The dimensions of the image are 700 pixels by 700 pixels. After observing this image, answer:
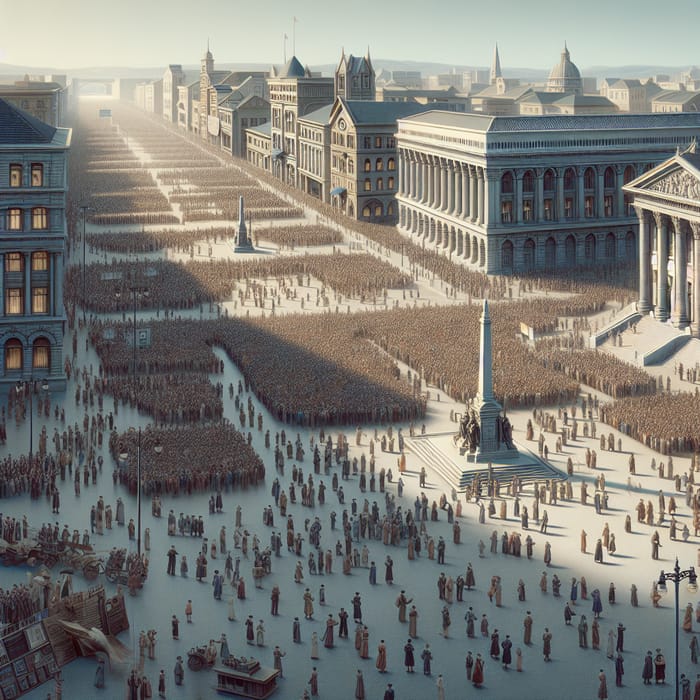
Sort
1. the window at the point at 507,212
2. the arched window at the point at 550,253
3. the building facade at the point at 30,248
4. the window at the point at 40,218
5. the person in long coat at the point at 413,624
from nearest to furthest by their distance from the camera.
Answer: the person in long coat at the point at 413,624 < the building facade at the point at 30,248 < the window at the point at 40,218 < the window at the point at 507,212 < the arched window at the point at 550,253

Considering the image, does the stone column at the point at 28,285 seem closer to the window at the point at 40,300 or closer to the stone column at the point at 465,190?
the window at the point at 40,300

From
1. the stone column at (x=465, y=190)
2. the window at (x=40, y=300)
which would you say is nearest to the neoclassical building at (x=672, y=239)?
the stone column at (x=465, y=190)

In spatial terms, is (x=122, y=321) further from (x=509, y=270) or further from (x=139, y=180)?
(x=139, y=180)

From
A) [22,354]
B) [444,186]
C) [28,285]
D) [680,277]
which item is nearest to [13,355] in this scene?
[22,354]

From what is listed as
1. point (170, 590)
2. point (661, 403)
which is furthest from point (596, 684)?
point (661, 403)

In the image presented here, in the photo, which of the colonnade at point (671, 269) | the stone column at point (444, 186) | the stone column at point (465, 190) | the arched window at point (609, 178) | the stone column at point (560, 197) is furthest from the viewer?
the stone column at point (444, 186)

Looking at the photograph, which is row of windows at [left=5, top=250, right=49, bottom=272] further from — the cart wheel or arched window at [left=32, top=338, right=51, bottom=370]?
the cart wheel
